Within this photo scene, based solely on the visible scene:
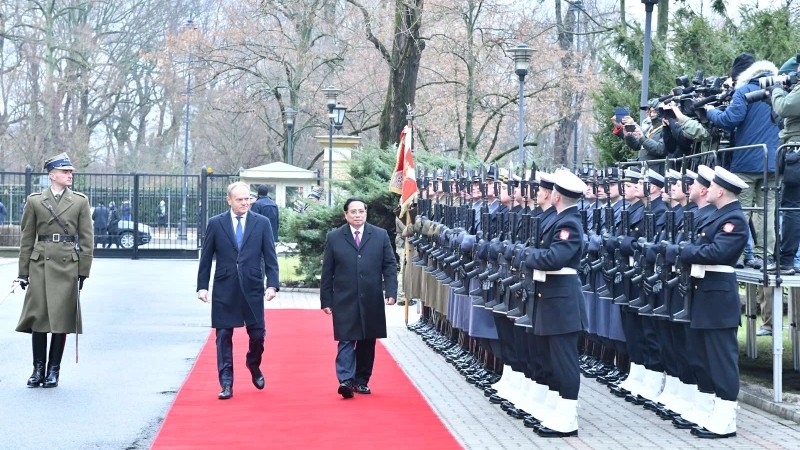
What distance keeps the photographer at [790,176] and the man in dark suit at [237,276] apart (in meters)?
4.35

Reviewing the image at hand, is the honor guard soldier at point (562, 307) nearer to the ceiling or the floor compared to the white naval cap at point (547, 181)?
nearer to the floor

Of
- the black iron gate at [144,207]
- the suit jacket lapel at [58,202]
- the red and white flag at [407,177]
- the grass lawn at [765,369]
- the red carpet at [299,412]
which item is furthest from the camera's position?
the black iron gate at [144,207]

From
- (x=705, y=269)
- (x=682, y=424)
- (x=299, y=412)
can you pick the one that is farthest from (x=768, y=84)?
(x=299, y=412)

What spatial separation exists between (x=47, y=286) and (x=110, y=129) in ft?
167

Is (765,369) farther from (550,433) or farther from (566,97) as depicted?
(566,97)

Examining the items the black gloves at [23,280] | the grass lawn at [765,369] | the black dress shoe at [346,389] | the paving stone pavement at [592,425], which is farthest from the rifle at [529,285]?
the black gloves at [23,280]

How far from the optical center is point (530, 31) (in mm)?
40219

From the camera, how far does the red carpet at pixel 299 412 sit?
964 centimetres

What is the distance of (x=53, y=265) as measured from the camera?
40.7 ft

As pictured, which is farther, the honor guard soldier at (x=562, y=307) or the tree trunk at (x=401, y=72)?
the tree trunk at (x=401, y=72)

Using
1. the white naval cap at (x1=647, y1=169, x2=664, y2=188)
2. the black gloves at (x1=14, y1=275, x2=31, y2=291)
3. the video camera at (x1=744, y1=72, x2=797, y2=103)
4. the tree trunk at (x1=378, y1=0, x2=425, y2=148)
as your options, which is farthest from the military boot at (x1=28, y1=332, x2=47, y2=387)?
the tree trunk at (x1=378, y1=0, x2=425, y2=148)

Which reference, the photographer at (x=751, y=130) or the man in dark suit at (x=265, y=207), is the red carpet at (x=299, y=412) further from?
the man in dark suit at (x=265, y=207)

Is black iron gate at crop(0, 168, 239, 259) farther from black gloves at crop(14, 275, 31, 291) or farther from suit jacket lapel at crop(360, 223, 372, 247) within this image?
suit jacket lapel at crop(360, 223, 372, 247)

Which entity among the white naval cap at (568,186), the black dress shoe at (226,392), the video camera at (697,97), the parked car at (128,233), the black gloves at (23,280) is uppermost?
the video camera at (697,97)
